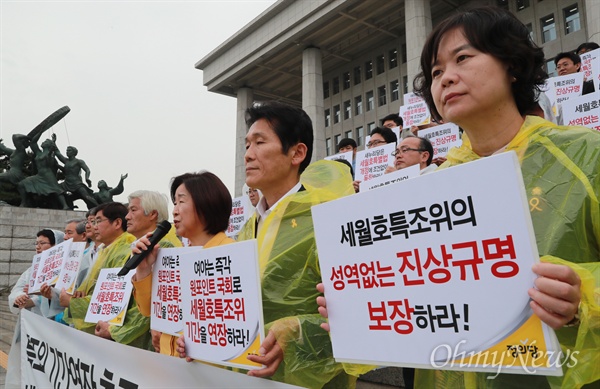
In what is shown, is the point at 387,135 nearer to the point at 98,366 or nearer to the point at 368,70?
the point at 98,366

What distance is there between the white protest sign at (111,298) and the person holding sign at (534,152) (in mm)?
1915

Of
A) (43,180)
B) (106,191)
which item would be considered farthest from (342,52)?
(43,180)

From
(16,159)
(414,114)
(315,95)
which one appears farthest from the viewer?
(315,95)

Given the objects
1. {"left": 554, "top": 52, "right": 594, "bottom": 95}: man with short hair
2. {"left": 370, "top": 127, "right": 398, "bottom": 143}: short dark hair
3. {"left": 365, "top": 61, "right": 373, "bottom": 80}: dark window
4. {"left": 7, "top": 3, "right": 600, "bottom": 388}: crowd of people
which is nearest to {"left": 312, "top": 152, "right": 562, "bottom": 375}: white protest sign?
{"left": 7, "top": 3, "right": 600, "bottom": 388}: crowd of people

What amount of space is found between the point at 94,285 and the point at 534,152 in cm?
329

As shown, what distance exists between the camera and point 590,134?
115 cm

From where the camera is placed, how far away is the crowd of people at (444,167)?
3.27ft

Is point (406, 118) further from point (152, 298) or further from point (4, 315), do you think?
point (4, 315)

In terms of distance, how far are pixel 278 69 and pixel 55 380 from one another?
29.3m

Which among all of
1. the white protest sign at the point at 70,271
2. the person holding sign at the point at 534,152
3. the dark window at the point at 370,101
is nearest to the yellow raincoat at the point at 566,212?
the person holding sign at the point at 534,152

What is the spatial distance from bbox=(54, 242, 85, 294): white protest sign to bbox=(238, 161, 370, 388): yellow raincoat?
2328 mm

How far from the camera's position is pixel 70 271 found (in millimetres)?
3566

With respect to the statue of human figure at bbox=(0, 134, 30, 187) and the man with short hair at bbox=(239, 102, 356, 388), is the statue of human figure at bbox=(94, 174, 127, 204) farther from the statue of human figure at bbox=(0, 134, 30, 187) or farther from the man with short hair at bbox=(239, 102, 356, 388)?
the man with short hair at bbox=(239, 102, 356, 388)

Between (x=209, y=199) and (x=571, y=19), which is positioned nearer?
(x=209, y=199)
